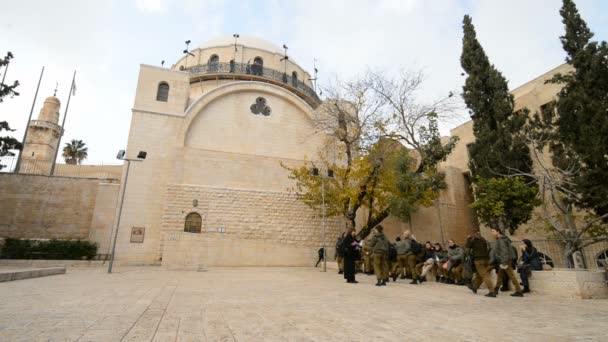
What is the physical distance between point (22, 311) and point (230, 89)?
1664cm

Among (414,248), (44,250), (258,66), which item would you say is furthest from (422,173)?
(44,250)

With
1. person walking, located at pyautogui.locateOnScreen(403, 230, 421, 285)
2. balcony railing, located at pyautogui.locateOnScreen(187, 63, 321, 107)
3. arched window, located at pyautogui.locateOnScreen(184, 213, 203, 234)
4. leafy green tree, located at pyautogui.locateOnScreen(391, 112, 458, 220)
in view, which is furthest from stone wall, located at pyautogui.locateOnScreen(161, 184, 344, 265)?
balcony railing, located at pyautogui.locateOnScreen(187, 63, 321, 107)

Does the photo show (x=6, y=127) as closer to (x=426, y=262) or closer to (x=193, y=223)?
(x=193, y=223)

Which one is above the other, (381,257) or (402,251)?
(402,251)

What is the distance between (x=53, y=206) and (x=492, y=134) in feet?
68.7

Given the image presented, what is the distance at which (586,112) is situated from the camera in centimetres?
1008

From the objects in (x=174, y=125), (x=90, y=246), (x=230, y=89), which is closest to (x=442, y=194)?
(x=230, y=89)

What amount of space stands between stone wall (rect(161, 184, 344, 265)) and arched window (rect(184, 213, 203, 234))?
0.21 m

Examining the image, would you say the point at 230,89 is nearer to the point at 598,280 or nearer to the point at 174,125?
the point at 174,125

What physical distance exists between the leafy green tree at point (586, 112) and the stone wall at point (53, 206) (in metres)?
19.5

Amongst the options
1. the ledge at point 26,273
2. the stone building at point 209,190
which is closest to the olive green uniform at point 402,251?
the stone building at point 209,190

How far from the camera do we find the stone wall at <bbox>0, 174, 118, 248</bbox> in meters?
14.6

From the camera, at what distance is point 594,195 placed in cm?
1023

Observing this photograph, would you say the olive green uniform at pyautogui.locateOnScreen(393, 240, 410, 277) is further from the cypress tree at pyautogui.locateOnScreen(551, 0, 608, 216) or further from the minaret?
the minaret
